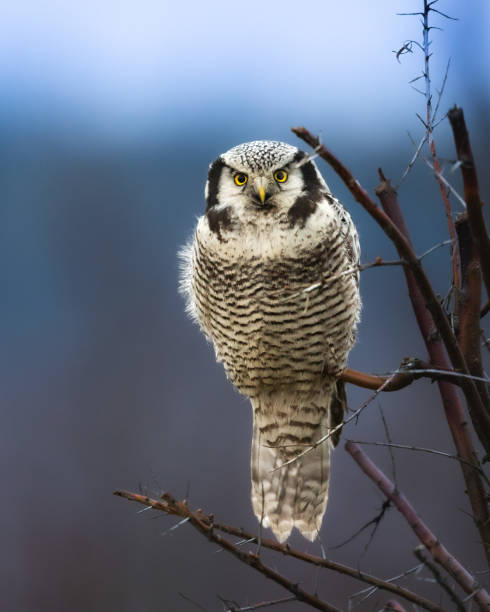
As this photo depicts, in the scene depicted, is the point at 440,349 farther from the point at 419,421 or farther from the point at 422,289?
the point at 419,421

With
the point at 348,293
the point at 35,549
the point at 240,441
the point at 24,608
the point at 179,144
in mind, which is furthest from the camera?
the point at 179,144

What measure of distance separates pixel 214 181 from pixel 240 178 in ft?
0.50

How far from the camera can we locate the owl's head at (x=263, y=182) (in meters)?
2.37

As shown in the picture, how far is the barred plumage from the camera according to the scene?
7.98 ft

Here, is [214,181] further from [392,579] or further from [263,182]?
[392,579]

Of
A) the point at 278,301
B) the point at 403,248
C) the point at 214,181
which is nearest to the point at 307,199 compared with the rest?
the point at 214,181

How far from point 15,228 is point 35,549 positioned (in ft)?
13.0

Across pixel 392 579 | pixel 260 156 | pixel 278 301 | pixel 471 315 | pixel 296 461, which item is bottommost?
pixel 296 461

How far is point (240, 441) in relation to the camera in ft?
17.3

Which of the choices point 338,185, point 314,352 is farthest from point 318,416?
point 338,185

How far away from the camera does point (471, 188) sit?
1.06m

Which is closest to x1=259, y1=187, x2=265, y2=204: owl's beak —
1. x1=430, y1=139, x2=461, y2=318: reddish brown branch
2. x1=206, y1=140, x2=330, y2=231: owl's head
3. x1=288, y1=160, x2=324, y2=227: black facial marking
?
x1=206, y1=140, x2=330, y2=231: owl's head

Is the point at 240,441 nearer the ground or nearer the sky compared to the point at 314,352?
nearer the ground

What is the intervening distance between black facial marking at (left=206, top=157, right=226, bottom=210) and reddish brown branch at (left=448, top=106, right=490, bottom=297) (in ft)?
4.92
